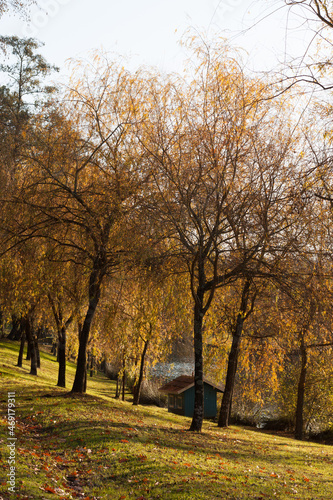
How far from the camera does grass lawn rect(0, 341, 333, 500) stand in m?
5.48

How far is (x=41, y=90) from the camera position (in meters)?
25.1

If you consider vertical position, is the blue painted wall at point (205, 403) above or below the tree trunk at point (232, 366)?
below

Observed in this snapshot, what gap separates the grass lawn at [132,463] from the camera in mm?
5477

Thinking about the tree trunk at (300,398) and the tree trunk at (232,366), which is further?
the tree trunk at (300,398)

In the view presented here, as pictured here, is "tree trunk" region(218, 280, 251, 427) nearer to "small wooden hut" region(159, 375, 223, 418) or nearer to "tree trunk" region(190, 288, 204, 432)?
"tree trunk" region(190, 288, 204, 432)

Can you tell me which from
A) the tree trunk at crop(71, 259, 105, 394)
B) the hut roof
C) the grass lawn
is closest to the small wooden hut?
the hut roof

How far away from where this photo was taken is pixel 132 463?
21.5ft

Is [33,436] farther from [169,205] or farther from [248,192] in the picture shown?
[248,192]

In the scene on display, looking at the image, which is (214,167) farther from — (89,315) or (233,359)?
(233,359)

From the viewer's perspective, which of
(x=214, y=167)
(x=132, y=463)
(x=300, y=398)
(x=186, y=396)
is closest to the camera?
(x=132, y=463)

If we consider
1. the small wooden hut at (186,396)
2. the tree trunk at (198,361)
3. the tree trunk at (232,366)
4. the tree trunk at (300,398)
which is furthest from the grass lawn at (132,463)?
the small wooden hut at (186,396)

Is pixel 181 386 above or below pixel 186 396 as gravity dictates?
above

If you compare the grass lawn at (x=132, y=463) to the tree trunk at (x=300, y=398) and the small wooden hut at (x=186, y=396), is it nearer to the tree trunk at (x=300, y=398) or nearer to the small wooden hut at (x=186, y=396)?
the tree trunk at (x=300, y=398)

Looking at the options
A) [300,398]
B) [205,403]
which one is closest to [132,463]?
[300,398]
